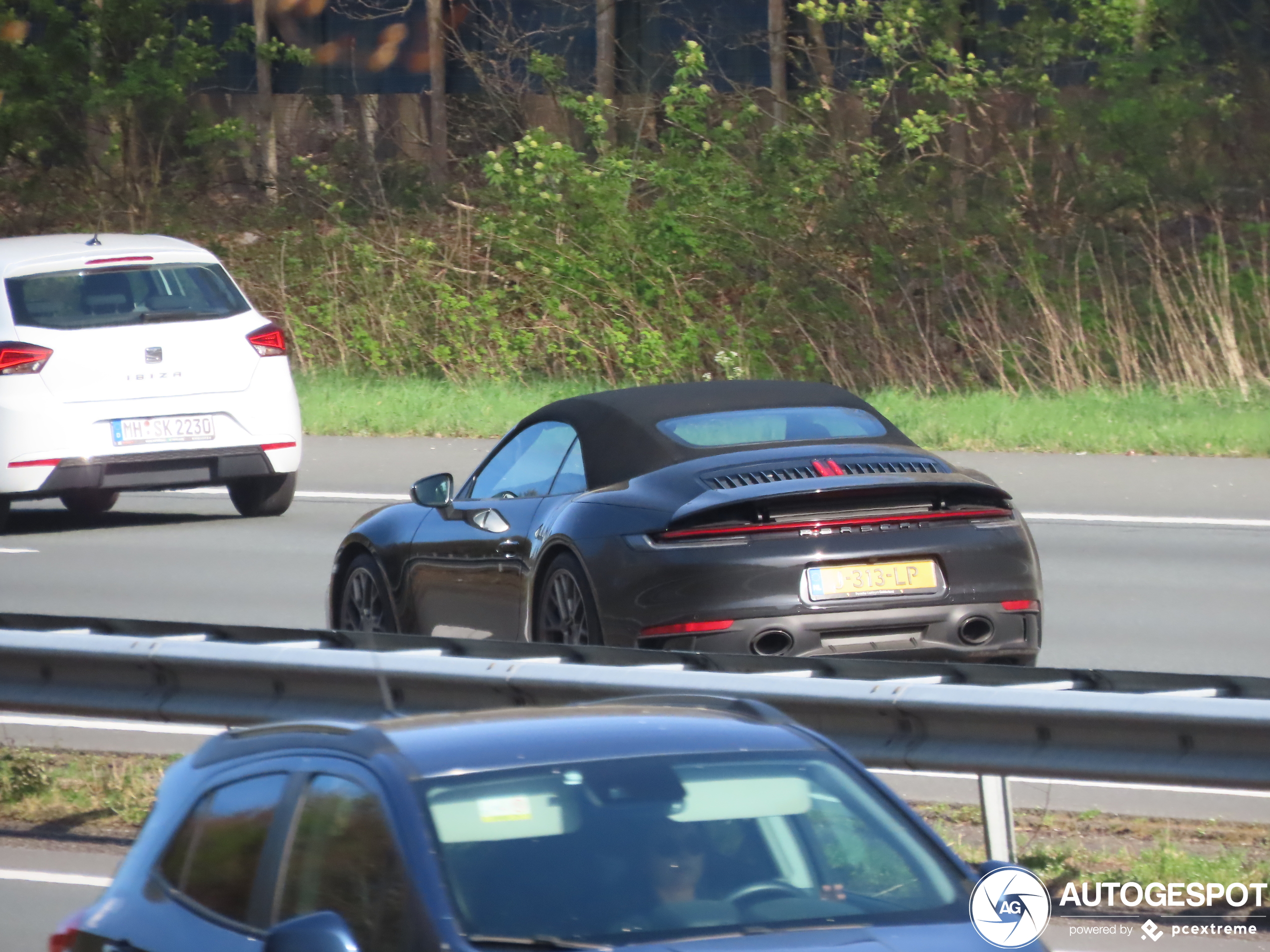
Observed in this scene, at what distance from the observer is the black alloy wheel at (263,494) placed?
15.5 meters

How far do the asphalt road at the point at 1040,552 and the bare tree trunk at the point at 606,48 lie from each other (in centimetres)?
1811

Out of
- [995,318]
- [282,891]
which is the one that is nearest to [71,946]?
[282,891]

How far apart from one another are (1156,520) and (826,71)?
753 inches

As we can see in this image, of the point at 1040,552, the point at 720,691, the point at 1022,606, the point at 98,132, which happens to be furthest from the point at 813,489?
the point at 98,132

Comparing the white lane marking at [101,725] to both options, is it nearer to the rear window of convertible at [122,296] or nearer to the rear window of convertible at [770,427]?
the rear window of convertible at [770,427]

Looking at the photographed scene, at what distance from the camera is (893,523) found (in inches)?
318

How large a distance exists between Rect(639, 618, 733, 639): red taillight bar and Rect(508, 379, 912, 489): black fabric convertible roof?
30.7 inches

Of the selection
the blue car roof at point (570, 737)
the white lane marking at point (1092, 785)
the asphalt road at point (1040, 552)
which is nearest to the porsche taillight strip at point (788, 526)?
the white lane marking at point (1092, 785)

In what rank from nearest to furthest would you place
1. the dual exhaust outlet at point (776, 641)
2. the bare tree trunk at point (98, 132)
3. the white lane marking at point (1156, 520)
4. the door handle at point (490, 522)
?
the dual exhaust outlet at point (776, 641) → the door handle at point (490, 522) → the white lane marking at point (1156, 520) → the bare tree trunk at point (98, 132)

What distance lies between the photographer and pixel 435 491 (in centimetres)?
952

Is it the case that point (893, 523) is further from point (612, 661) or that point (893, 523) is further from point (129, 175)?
point (129, 175)

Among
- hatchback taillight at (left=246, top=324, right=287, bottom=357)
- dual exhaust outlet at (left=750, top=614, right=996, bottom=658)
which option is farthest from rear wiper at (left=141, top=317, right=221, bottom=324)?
dual exhaust outlet at (left=750, top=614, right=996, bottom=658)

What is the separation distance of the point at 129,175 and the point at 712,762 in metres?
32.2

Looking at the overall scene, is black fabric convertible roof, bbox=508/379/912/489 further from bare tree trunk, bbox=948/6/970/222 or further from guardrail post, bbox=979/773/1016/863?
bare tree trunk, bbox=948/6/970/222
